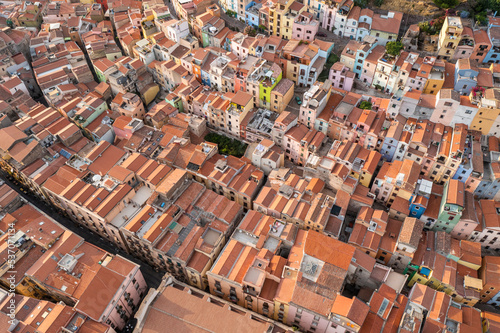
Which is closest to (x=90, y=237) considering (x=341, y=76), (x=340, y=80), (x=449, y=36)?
(x=340, y=80)

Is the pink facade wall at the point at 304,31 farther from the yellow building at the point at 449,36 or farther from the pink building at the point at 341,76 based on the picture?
the yellow building at the point at 449,36

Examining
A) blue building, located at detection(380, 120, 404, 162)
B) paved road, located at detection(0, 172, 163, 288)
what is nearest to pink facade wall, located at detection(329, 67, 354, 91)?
blue building, located at detection(380, 120, 404, 162)

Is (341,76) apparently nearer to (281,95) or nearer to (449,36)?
(281,95)

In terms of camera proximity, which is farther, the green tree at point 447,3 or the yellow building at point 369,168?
the green tree at point 447,3

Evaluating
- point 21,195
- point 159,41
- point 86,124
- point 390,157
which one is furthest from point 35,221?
point 390,157

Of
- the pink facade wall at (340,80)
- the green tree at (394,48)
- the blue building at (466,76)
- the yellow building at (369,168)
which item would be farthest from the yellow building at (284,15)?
the yellow building at (369,168)

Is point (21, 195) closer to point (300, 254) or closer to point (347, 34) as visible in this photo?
point (300, 254)

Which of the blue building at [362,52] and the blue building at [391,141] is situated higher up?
the blue building at [362,52]
